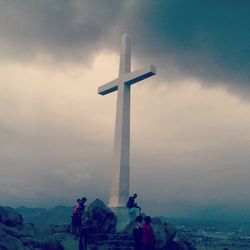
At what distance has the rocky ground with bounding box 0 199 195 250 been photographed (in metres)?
13.8

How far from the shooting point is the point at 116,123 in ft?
64.1

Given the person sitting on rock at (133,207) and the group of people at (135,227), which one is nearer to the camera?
the group of people at (135,227)

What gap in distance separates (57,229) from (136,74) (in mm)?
8441

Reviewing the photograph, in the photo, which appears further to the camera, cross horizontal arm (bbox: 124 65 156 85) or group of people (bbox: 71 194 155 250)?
cross horizontal arm (bbox: 124 65 156 85)

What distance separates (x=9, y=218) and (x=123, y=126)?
6.99m

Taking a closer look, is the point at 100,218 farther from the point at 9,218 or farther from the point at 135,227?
the point at 135,227

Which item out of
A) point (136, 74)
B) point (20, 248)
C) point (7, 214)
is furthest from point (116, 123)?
point (20, 248)

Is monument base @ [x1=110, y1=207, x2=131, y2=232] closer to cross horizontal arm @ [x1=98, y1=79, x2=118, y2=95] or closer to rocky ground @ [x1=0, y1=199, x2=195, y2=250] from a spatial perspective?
rocky ground @ [x1=0, y1=199, x2=195, y2=250]

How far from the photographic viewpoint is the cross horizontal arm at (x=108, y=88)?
20706mm

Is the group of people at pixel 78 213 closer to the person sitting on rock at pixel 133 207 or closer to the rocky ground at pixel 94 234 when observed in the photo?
the rocky ground at pixel 94 234

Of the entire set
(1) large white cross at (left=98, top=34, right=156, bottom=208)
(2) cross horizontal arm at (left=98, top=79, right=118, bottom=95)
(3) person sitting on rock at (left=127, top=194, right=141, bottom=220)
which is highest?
(2) cross horizontal arm at (left=98, top=79, right=118, bottom=95)

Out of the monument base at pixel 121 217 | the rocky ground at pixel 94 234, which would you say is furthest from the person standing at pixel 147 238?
the monument base at pixel 121 217

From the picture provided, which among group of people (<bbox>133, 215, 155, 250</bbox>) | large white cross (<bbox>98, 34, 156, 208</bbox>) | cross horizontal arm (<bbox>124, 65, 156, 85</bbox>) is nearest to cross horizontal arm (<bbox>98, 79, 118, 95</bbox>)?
large white cross (<bbox>98, 34, 156, 208</bbox>)

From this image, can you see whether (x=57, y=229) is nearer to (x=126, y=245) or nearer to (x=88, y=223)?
(x=88, y=223)
